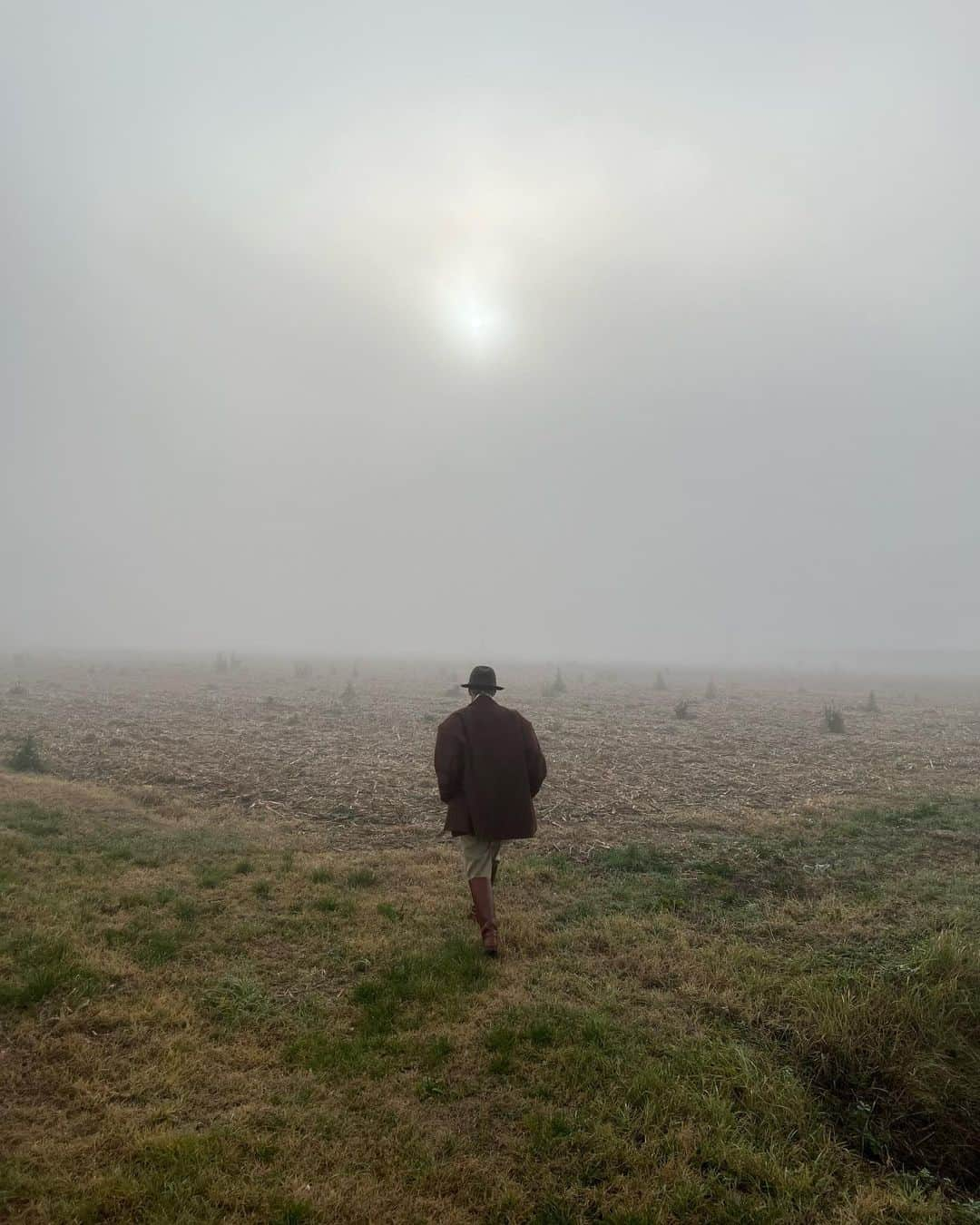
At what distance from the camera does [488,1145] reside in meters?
5.50

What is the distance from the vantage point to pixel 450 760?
9.16 metres

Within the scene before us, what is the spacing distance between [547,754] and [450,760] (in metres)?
14.2

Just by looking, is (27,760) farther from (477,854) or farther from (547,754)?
(477,854)

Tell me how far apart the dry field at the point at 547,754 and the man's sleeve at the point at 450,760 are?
5.20 m

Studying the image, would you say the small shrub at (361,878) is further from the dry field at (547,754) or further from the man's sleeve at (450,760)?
the man's sleeve at (450,760)

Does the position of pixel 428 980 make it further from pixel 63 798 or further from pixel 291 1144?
pixel 63 798

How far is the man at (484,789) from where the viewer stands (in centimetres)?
898

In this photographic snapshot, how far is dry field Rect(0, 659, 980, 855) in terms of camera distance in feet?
52.1

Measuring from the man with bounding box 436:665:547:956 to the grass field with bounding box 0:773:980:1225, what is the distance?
994 millimetres

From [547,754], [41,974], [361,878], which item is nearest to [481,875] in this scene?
[361,878]

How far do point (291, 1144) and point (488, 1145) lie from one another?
64.9 inches

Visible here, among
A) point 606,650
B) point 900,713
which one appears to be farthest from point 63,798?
point 606,650

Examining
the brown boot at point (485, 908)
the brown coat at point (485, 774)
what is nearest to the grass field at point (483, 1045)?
the brown boot at point (485, 908)

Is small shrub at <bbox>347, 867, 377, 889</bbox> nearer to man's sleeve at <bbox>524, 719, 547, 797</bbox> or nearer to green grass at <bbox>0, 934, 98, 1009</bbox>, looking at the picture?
man's sleeve at <bbox>524, 719, 547, 797</bbox>
